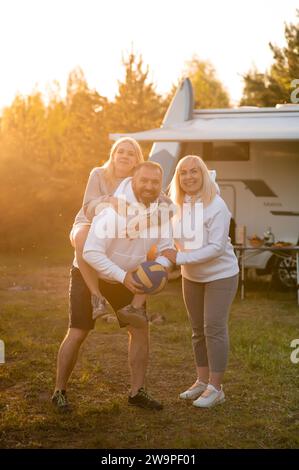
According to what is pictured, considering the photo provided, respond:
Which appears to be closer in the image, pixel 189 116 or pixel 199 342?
pixel 199 342

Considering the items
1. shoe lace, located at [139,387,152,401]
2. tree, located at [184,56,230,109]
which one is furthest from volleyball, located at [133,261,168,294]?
tree, located at [184,56,230,109]

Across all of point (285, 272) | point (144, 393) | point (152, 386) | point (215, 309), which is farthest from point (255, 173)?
point (144, 393)

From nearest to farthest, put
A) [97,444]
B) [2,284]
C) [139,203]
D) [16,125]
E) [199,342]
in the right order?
1. [97,444]
2. [139,203]
3. [199,342]
4. [2,284]
5. [16,125]

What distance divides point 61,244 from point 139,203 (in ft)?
39.8

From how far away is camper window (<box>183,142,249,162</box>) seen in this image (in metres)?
11.6

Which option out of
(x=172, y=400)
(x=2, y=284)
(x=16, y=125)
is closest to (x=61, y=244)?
(x=2, y=284)

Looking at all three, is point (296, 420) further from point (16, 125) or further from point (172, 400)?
point (16, 125)

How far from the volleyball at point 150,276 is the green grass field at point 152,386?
0.86m

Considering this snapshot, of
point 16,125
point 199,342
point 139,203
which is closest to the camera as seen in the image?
point 139,203

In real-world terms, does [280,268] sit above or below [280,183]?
below

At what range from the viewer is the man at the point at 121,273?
4.91 metres

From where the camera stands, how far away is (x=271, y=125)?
10836 millimetres

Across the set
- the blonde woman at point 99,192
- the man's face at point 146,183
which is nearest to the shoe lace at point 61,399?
the blonde woman at point 99,192

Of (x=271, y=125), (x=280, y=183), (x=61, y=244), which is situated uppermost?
(x=271, y=125)
